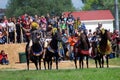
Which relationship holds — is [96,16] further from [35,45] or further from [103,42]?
[35,45]

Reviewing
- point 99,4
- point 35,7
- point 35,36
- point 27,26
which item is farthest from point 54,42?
point 99,4

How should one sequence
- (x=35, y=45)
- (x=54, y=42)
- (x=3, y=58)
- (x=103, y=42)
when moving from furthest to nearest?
(x=3, y=58) < (x=54, y=42) < (x=103, y=42) < (x=35, y=45)

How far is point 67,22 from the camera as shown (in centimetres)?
3534

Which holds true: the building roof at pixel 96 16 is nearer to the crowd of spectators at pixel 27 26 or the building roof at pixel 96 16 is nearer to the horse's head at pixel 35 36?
the crowd of spectators at pixel 27 26

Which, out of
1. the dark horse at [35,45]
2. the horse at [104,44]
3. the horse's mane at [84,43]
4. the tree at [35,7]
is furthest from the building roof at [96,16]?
the dark horse at [35,45]

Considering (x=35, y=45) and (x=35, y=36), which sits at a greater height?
(x=35, y=36)

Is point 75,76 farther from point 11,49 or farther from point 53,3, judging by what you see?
point 53,3

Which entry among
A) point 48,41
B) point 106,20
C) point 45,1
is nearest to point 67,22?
point 48,41

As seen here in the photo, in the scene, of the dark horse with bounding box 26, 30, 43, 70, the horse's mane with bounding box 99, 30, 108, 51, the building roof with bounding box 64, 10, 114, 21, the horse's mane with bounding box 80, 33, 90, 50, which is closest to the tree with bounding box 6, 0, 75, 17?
the building roof with bounding box 64, 10, 114, 21

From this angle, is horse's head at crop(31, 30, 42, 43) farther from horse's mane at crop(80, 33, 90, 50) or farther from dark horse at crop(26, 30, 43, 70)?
horse's mane at crop(80, 33, 90, 50)

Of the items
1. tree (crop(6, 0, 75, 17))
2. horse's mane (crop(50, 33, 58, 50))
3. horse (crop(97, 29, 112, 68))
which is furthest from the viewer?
tree (crop(6, 0, 75, 17))

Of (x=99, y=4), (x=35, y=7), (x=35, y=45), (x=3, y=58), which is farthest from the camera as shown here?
(x=99, y=4)

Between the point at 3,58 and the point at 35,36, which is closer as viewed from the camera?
the point at 35,36

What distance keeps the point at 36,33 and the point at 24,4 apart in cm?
6718
